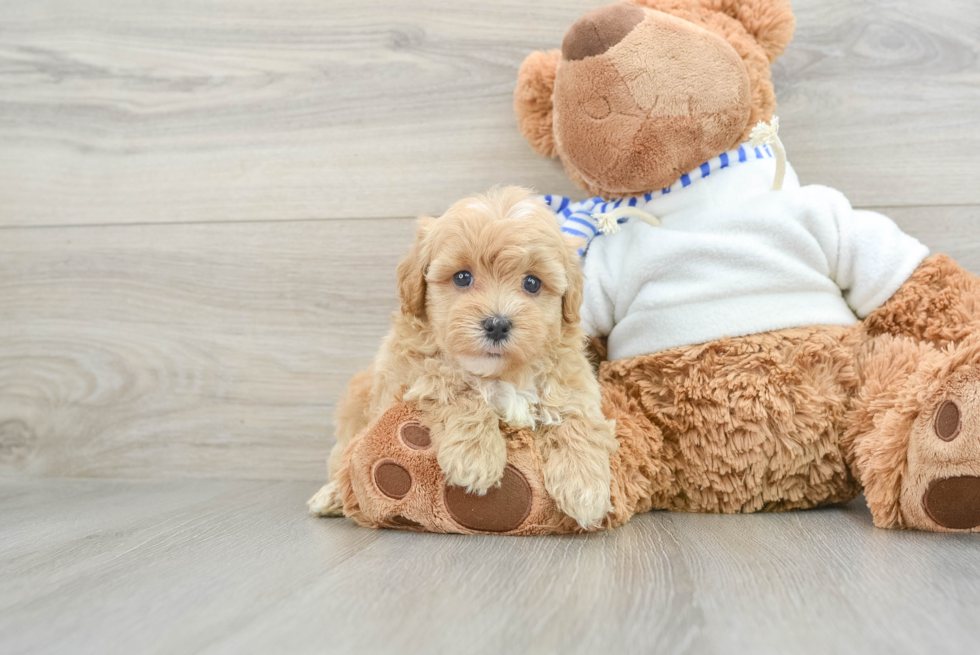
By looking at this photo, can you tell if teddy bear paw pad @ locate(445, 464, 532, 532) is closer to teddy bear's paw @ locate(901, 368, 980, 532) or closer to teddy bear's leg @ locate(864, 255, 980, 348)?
teddy bear's paw @ locate(901, 368, 980, 532)

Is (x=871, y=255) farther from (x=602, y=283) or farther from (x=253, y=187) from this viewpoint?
(x=253, y=187)

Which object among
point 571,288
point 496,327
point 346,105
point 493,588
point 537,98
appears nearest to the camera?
point 493,588

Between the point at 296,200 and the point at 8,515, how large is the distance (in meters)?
0.80

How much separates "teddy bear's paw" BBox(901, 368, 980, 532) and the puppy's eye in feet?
2.14

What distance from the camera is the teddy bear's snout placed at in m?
1.10

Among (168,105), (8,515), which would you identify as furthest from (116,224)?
(8,515)

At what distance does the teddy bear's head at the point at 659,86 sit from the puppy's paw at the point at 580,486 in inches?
19.1

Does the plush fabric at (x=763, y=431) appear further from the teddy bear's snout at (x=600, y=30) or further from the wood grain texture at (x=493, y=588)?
the teddy bear's snout at (x=600, y=30)

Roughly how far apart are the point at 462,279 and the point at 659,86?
17.1 inches

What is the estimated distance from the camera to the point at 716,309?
116 cm

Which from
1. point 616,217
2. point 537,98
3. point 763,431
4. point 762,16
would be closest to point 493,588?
point 763,431

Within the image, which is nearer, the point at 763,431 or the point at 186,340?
the point at 763,431

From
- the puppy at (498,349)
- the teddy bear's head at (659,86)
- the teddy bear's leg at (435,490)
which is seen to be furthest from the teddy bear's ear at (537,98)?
the teddy bear's leg at (435,490)

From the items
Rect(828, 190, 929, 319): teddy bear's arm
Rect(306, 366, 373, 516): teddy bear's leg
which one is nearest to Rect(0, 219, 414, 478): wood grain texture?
Rect(306, 366, 373, 516): teddy bear's leg
